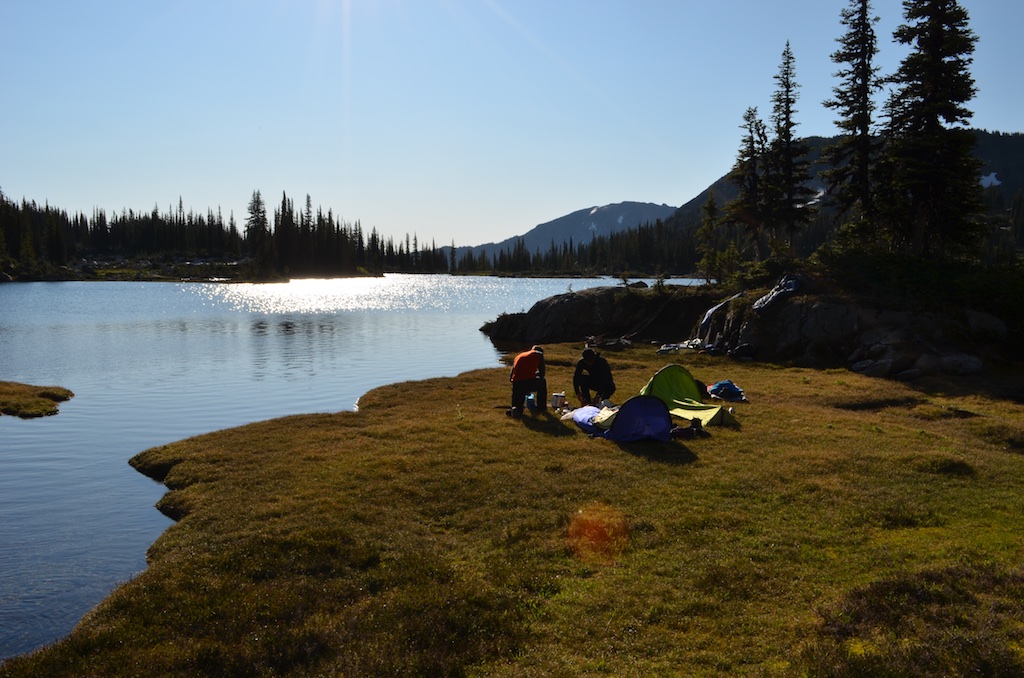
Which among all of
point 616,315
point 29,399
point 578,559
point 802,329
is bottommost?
point 578,559

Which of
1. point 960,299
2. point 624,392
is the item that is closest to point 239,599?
point 624,392

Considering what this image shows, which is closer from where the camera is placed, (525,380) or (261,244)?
(525,380)

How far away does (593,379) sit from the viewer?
2489 centimetres

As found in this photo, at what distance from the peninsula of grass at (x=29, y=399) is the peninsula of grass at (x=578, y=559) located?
11.2m

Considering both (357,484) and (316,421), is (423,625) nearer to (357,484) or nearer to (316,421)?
(357,484)

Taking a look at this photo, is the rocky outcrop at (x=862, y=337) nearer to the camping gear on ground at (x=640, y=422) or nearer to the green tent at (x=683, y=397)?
the green tent at (x=683, y=397)

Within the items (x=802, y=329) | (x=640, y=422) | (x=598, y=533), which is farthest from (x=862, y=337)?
(x=598, y=533)

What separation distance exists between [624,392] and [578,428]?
781 centimetres

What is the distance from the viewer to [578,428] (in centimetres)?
2181

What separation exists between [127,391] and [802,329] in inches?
1525

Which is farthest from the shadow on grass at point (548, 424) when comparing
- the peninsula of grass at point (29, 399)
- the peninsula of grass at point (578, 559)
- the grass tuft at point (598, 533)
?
the peninsula of grass at point (29, 399)

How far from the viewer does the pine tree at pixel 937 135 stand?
38.6 m

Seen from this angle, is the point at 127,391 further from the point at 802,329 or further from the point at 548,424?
the point at 802,329

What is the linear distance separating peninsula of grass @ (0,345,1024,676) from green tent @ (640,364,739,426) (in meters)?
1.03
